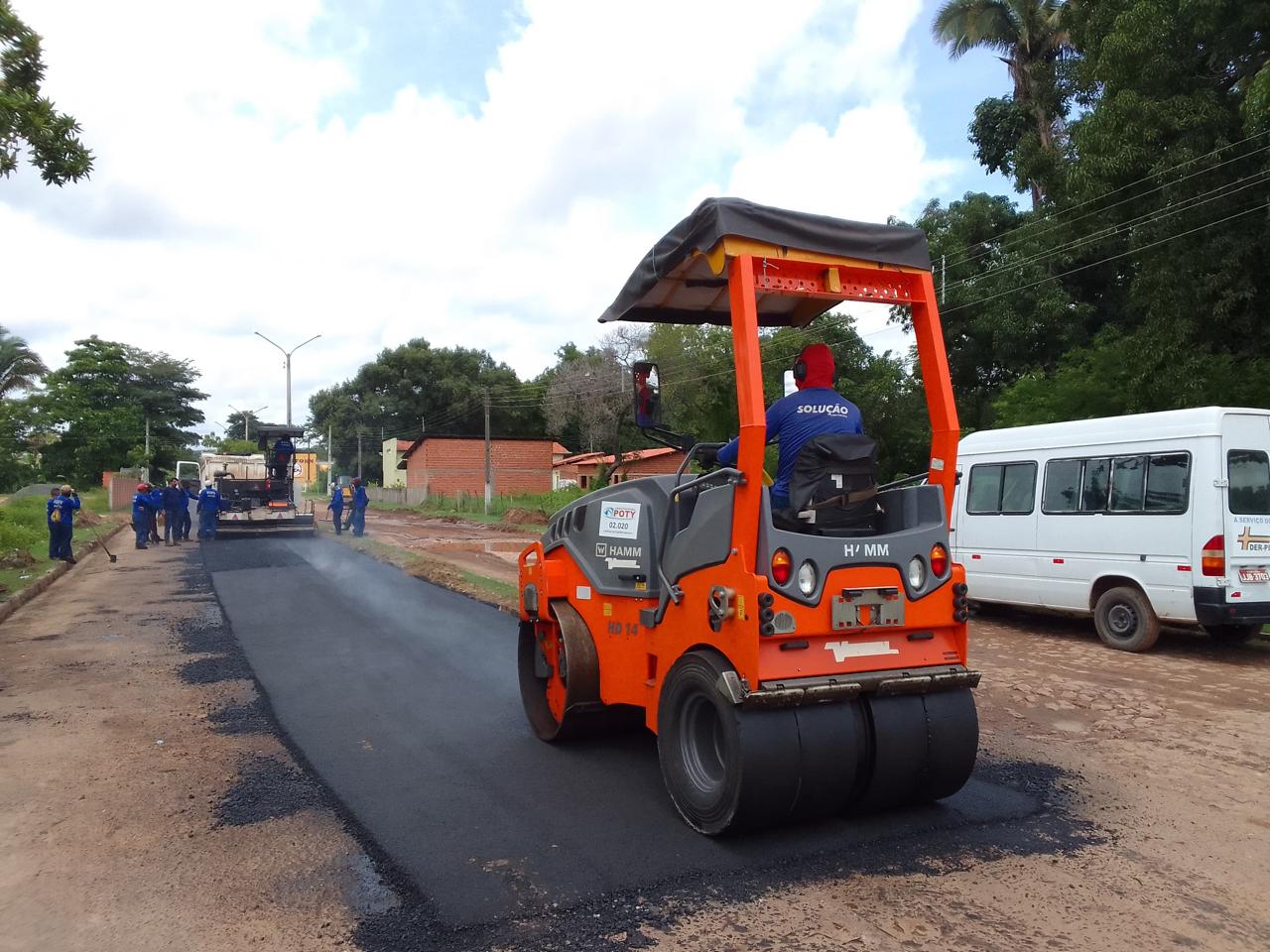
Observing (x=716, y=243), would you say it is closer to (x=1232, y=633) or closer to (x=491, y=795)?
(x=491, y=795)

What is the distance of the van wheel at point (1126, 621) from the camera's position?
8.91 metres

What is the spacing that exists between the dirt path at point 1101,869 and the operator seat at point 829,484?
5.20 ft

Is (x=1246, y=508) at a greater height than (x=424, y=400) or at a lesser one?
lesser

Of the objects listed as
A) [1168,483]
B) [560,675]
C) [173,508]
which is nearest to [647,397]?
[560,675]

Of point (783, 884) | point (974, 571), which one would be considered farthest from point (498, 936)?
point (974, 571)

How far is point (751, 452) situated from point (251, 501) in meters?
22.8

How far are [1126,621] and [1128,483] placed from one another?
4.52 ft

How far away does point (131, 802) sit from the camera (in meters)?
4.96

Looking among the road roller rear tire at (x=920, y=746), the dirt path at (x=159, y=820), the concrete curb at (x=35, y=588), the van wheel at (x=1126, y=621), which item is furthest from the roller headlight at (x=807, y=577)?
the concrete curb at (x=35, y=588)

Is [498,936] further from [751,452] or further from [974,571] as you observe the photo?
[974,571]

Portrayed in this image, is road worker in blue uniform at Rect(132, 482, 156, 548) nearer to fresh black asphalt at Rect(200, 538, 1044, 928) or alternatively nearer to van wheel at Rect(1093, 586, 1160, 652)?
fresh black asphalt at Rect(200, 538, 1044, 928)

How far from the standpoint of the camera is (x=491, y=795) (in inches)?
195

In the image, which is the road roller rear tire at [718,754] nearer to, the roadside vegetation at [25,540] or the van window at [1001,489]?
the van window at [1001,489]

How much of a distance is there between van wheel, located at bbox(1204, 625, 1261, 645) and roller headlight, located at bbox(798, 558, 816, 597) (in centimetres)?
722
